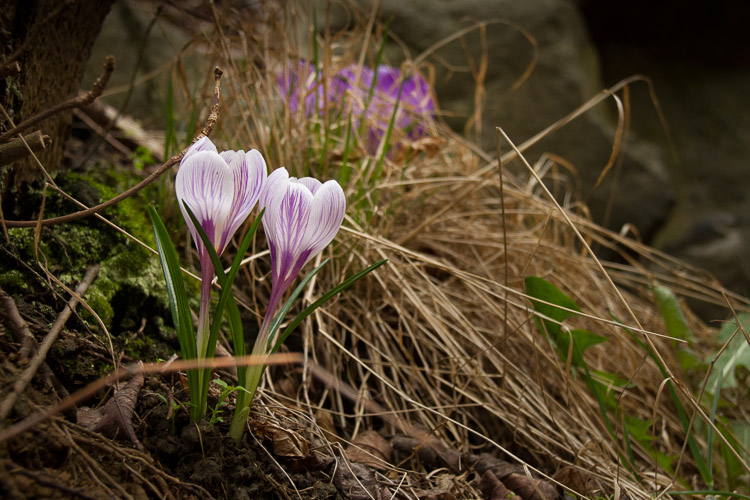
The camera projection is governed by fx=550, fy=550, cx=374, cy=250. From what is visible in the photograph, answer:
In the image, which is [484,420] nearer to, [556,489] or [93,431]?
[556,489]

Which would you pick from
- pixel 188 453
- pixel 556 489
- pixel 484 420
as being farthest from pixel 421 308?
pixel 188 453

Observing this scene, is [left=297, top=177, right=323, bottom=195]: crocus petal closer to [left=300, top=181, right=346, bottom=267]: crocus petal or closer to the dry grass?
[left=300, top=181, right=346, bottom=267]: crocus petal

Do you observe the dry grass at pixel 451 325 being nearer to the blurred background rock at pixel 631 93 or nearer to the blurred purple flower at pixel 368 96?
the blurred purple flower at pixel 368 96

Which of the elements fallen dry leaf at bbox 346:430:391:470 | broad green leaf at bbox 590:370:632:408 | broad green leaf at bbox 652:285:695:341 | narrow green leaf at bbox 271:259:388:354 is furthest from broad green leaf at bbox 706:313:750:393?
narrow green leaf at bbox 271:259:388:354

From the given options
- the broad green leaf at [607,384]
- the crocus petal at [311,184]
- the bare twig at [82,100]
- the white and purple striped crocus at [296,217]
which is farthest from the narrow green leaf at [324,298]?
the broad green leaf at [607,384]

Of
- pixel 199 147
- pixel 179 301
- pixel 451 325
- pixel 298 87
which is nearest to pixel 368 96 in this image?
pixel 298 87

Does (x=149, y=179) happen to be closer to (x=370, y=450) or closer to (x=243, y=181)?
(x=243, y=181)

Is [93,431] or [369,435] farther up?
[93,431]
